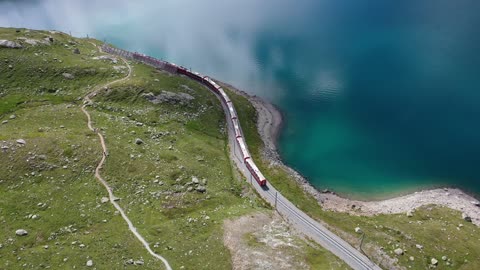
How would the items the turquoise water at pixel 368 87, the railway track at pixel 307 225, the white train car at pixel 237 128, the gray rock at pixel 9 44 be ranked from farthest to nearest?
the gray rock at pixel 9 44 → the white train car at pixel 237 128 → the turquoise water at pixel 368 87 → the railway track at pixel 307 225

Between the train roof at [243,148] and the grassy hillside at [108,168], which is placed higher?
the train roof at [243,148]

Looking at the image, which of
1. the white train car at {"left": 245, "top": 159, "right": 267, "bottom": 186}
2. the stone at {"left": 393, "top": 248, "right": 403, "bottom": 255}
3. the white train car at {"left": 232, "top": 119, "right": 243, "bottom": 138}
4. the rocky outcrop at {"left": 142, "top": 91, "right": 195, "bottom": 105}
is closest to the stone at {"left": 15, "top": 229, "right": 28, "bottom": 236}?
the white train car at {"left": 245, "top": 159, "right": 267, "bottom": 186}

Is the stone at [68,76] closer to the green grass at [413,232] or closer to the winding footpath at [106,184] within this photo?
the winding footpath at [106,184]

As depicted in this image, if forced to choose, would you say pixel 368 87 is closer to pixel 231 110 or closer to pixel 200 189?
pixel 231 110

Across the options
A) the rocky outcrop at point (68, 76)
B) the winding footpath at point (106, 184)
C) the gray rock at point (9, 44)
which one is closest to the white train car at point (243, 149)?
the winding footpath at point (106, 184)

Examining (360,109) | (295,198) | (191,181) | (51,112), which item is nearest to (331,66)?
(360,109)

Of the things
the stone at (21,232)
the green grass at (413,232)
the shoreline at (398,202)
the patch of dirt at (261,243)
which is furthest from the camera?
the shoreline at (398,202)

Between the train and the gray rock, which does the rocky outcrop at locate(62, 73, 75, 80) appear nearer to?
the gray rock
